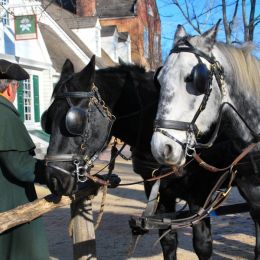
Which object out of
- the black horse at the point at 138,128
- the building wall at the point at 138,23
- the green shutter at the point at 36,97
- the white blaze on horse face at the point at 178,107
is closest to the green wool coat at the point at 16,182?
the black horse at the point at 138,128

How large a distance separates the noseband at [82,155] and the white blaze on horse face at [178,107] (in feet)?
2.70

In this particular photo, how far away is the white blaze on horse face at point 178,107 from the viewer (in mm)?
3010

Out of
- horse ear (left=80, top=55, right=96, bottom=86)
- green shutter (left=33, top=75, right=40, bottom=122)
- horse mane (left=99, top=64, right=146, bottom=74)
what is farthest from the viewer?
green shutter (left=33, top=75, right=40, bottom=122)

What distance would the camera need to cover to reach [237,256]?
5703mm

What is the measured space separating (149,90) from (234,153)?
45.0 inches

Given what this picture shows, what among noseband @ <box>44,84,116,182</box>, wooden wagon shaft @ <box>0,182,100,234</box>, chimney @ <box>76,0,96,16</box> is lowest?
wooden wagon shaft @ <box>0,182,100,234</box>

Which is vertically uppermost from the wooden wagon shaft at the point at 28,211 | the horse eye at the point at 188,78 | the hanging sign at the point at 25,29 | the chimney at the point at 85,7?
the chimney at the point at 85,7

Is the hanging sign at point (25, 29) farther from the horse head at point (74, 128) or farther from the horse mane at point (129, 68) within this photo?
the horse head at point (74, 128)

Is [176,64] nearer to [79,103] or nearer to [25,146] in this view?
[79,103]

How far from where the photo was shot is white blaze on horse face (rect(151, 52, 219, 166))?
301 centimetres

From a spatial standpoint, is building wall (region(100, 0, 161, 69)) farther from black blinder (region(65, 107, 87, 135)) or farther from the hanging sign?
black blinder (region(65, 107, 87, 135))

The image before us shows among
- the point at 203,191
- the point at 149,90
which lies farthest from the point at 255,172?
the point at 149,90

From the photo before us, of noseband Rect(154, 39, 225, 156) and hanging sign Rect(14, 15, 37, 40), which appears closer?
noseband Rect(154, 39, 225, 156)

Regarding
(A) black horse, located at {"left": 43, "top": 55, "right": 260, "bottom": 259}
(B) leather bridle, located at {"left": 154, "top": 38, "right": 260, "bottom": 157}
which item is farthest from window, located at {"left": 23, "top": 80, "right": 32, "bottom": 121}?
(B) leather bridle, located at {"left": 154, "top": 38, "right": 260, "bottom": 157}
